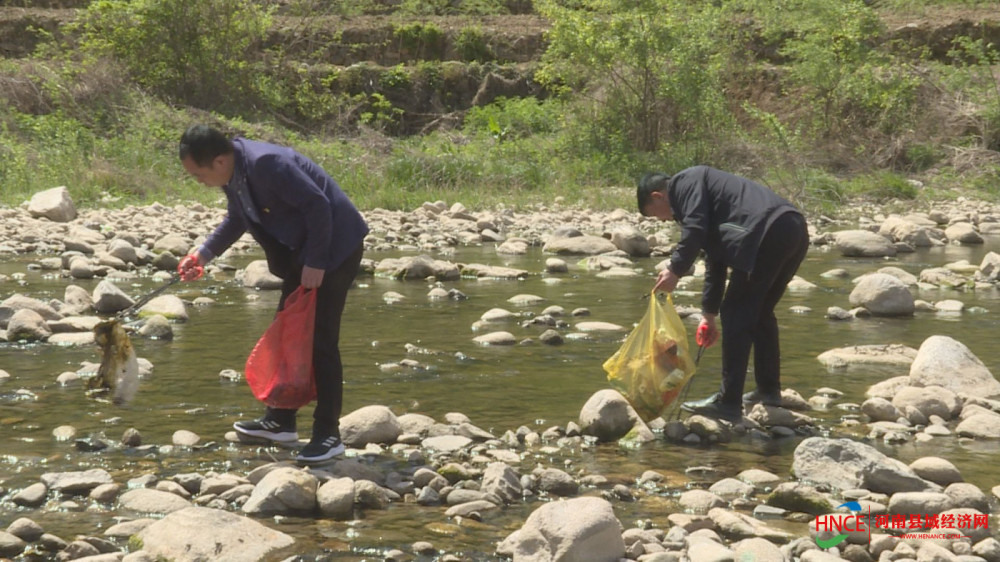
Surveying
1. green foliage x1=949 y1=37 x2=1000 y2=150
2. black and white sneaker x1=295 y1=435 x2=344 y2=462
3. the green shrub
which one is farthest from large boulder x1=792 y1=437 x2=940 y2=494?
green foliage x1=949 y1=37 x2=1000 y2=150

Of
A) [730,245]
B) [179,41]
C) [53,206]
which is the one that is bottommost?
[53,206]

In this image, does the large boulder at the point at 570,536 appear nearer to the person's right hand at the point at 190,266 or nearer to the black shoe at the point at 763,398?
the person's right hand at the point at 190,266

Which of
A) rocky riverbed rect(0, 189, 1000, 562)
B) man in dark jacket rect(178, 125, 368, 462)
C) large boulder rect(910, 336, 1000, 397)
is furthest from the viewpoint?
large boulder rect(910, 336, 1000, 397)

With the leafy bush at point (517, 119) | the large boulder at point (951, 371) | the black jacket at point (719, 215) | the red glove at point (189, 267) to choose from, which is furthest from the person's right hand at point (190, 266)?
the leafy bush at point (517, 119)

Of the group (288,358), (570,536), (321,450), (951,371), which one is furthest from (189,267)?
(951,371)

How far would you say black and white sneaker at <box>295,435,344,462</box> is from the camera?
4.71 m

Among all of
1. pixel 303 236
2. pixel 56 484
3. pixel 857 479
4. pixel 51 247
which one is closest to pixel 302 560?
pixel 56 484

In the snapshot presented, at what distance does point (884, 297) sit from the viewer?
8.83 meters

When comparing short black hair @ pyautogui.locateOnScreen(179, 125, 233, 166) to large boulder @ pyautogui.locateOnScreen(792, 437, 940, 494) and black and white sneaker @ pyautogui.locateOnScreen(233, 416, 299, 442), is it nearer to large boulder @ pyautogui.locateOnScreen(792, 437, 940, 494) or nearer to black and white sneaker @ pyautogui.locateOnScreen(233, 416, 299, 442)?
black and white sneaker @ pyautogui.locateOnScreen(233, 416, 299, 442)

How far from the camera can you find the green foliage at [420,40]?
28516 mm

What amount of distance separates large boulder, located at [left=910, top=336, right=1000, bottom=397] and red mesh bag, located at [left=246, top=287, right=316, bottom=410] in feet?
11.1

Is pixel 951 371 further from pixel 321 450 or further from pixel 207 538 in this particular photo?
pixel 207 538

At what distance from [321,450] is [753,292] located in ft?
7.36

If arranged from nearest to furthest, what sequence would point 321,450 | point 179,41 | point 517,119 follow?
point 321,450, point 179,41, point 517,119
